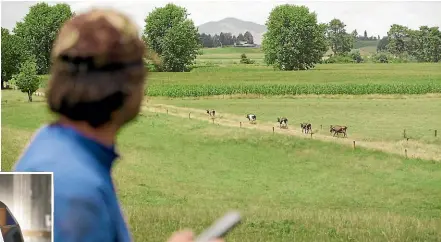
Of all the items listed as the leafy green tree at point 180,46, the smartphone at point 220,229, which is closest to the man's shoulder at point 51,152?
the smartphone at point 220,229

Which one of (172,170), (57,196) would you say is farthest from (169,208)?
(57,196)

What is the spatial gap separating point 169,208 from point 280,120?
2.80ft

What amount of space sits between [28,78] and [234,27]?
1.30m

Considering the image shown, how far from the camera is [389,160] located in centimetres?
415

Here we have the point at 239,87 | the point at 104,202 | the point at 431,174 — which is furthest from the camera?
the point at 239,87

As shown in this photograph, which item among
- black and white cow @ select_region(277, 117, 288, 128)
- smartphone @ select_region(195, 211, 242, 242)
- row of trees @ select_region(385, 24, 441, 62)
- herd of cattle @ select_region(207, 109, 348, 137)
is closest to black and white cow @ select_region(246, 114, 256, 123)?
herd of cattle @ select_region(207, 109, 348, 137)

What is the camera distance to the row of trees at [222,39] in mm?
4359

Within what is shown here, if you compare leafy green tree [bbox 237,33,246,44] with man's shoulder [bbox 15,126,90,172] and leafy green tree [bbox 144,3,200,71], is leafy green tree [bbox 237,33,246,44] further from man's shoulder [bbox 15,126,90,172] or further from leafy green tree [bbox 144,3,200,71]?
man's shoulder [bbox 15,126,90,172]

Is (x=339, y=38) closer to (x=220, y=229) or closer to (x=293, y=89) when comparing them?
(x=293, y=89)

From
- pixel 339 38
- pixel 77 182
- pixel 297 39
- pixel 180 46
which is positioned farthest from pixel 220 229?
pixel 339 38

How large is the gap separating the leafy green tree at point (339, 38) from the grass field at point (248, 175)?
59 cm

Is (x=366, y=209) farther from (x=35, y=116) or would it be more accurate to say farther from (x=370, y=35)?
(x=35, y=116)

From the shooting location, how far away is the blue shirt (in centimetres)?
75

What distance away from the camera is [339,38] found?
4.38 metres
